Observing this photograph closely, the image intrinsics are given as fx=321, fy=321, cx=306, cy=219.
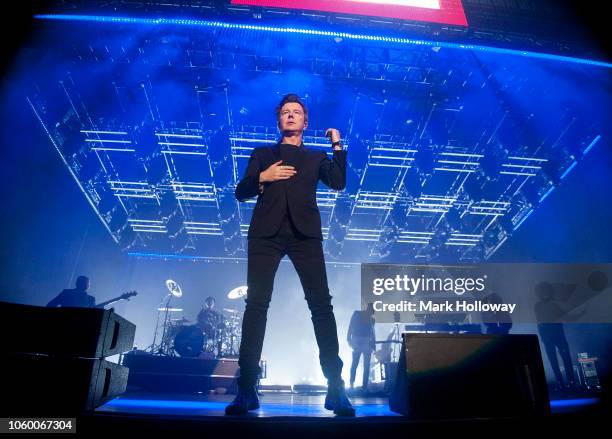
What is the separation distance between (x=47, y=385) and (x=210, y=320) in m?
7.24

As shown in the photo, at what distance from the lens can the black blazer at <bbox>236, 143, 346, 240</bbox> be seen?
2.10 m

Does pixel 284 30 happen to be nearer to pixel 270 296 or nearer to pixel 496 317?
pixel 270 296

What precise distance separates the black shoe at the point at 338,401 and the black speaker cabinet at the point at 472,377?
0.31m

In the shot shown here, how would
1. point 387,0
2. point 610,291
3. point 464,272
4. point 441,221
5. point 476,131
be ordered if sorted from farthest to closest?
point 441,221 < point 476,131 < point 610,291 < point 464,272 < point 387,0

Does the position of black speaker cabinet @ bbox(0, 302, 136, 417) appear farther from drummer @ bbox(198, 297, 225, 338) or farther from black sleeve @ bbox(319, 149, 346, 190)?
drummer @ bbox(198, 297, 225, 338)

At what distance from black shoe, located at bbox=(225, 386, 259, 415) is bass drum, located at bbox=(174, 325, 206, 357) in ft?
17.8

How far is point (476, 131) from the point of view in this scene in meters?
8.02

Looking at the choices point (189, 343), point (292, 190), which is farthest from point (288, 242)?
point (189, 343)

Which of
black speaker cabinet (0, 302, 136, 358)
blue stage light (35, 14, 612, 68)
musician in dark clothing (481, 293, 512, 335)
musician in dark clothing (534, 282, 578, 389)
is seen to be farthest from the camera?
musician in dark clothing (534, 282, 578, 389)

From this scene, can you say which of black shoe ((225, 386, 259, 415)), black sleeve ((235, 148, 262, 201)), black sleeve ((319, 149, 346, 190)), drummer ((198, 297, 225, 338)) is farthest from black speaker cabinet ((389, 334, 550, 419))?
drummer ((198, 297, 225, 338))

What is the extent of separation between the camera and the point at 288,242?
7.00 ft

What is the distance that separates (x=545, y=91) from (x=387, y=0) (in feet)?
13.7

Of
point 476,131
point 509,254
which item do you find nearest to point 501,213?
point 509,254

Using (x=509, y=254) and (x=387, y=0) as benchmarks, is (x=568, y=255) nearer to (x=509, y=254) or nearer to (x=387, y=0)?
(x=509, y=254)
